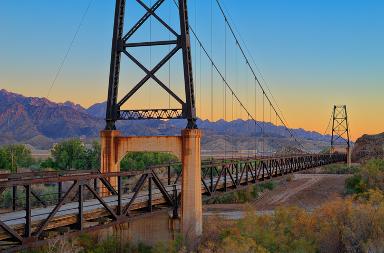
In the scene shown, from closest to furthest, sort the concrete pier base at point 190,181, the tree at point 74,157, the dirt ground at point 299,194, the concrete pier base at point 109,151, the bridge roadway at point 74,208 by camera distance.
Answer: the bridge roadway at point 74,208
the concrete pier base at point 190,181
the concrete pier base at point 109,151
the dirt ground at point 299,194
the tree at point 74,157

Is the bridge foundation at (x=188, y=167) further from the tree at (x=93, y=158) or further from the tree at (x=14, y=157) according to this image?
the tree at (x=14, y=157)

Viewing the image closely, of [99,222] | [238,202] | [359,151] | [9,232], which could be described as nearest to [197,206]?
[99,222]

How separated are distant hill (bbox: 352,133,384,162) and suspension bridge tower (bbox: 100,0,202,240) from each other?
271ft

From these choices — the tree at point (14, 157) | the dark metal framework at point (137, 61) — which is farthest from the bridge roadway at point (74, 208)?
the tree at point (14, 157)

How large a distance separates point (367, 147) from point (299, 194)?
4812cm

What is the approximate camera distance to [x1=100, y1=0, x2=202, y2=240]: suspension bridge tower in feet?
78.5

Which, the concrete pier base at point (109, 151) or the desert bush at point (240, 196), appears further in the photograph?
the desert bush at point (240, 196)

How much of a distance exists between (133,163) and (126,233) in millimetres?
43085

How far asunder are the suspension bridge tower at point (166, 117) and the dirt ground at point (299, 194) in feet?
81.6

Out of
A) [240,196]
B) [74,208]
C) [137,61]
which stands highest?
[137,61]

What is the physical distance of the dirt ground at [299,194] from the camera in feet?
184

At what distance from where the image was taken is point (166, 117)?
83.6 feet

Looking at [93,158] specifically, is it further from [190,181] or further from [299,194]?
[190,181]

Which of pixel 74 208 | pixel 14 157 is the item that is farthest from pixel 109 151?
pixel 14 157
